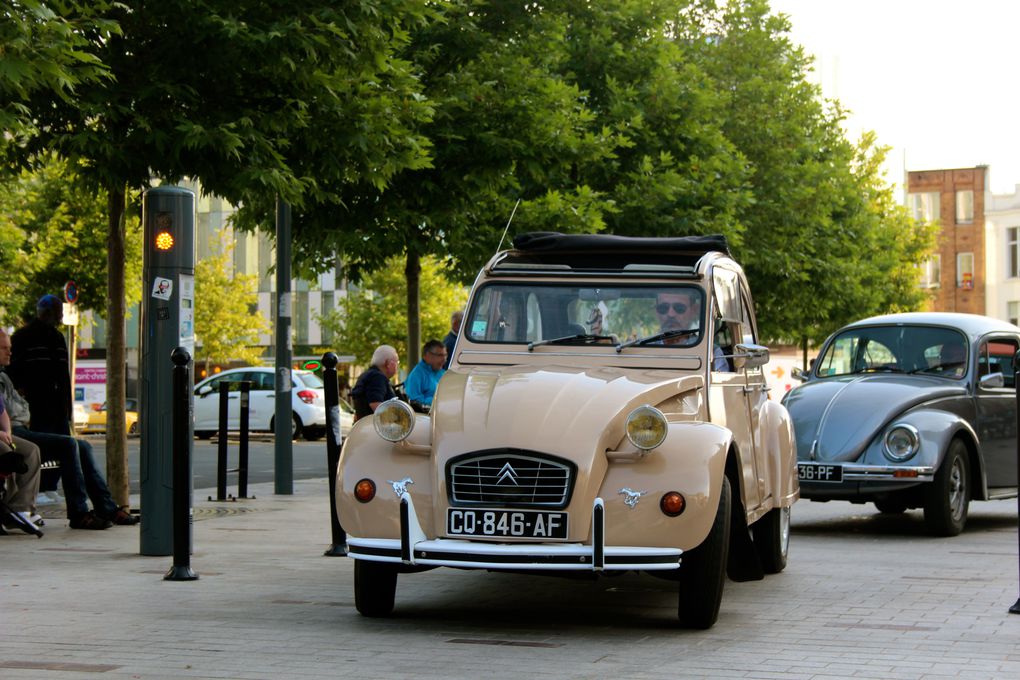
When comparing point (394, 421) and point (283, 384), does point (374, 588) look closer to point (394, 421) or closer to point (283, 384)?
point (394, 421)

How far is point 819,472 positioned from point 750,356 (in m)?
4.03

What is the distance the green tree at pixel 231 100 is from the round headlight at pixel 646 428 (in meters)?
5.61

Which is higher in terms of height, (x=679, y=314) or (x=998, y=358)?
(x=679, y=314)

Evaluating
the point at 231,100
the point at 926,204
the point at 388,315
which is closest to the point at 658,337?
the point at 231,100

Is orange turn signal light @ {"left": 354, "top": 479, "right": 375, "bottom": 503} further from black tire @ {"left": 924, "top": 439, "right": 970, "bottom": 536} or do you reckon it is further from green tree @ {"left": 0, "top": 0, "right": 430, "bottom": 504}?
black tire @ {"left": 924, "top": 439, "right": 970, "bottom": 536}

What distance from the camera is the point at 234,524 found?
1445 cm

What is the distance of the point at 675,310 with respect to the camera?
31.4 ft

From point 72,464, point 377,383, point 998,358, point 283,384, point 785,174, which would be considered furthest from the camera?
point 785,174

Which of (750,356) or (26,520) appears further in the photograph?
(26,520)

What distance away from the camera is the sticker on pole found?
38.5ft

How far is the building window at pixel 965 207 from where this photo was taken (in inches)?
3231

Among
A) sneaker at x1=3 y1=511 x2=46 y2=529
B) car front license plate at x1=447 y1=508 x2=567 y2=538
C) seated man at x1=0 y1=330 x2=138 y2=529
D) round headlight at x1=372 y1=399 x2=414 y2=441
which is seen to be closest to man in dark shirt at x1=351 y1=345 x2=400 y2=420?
seated man at x1=0 y1=330 x2=138 y2=529

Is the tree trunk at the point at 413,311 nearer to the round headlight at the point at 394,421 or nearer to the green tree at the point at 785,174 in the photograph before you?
the green tree at the point at 785,174

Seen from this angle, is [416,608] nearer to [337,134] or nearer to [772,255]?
[337,134]
